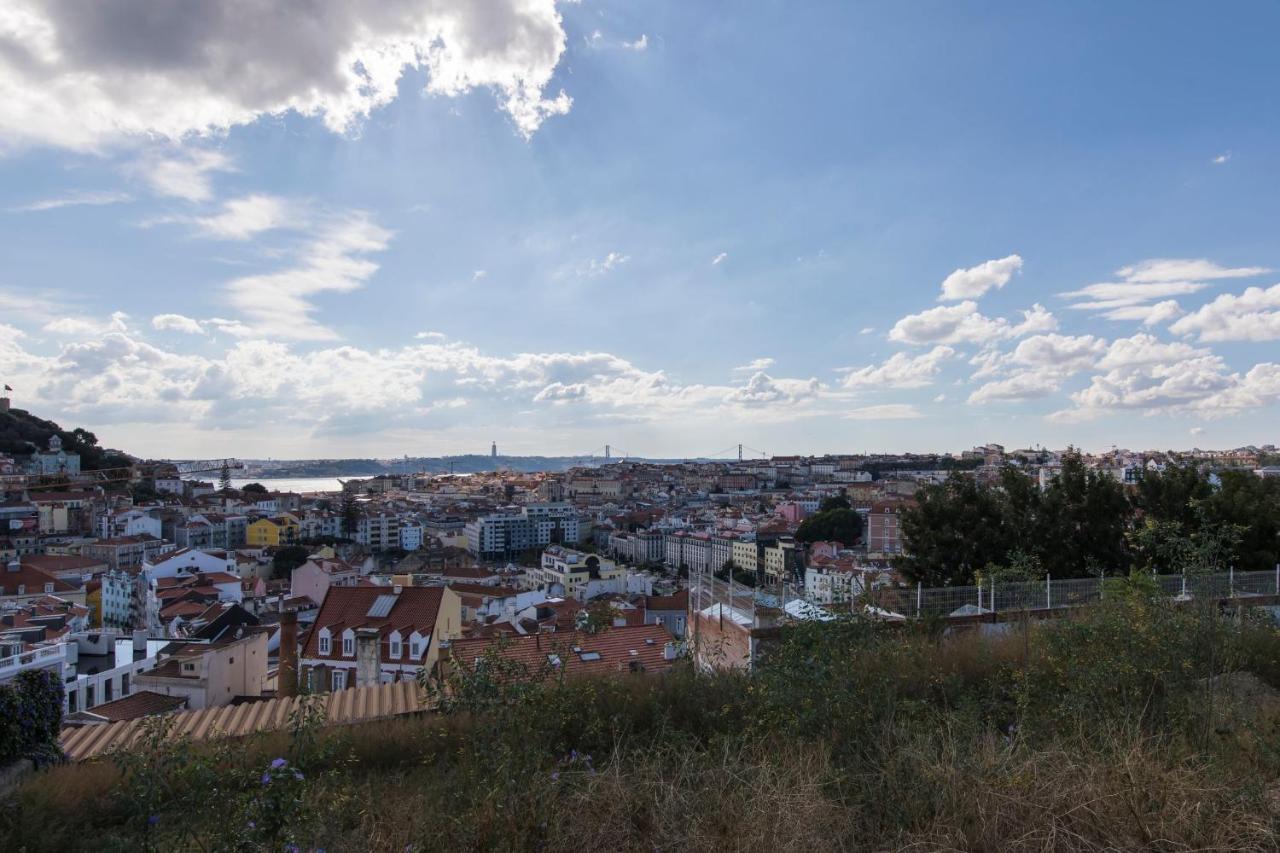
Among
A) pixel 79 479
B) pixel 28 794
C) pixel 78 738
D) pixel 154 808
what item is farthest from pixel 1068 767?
pixel 79 479

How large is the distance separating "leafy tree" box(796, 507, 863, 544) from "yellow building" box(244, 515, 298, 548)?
1581 inches

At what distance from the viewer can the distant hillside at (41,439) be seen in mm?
Answer: 67812

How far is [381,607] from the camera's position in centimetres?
1391

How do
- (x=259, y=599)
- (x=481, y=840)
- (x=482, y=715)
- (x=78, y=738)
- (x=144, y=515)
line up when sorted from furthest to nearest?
1. (x=144, y=515)
2. (x=259, y=599)
3. (x=78, y=738)
4. (x=482, y=715)
5. (x=481, y=840)

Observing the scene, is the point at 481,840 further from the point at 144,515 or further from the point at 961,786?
the point at 144,515

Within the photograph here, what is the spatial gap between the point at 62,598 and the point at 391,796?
36014 mm

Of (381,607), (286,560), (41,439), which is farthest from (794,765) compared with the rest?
(41,439)

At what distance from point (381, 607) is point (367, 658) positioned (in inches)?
61.4

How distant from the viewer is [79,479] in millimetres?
63094

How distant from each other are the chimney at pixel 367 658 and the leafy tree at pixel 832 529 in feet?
163

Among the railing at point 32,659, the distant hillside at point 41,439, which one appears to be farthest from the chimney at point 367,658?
the distant hillside at point 41,439

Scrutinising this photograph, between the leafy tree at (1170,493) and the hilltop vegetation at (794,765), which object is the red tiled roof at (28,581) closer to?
the hilltop vegetation at (794,765)

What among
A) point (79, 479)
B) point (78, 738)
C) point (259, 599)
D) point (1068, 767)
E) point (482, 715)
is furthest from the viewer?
point (79, 479)

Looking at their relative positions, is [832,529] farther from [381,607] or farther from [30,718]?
[30,718]
